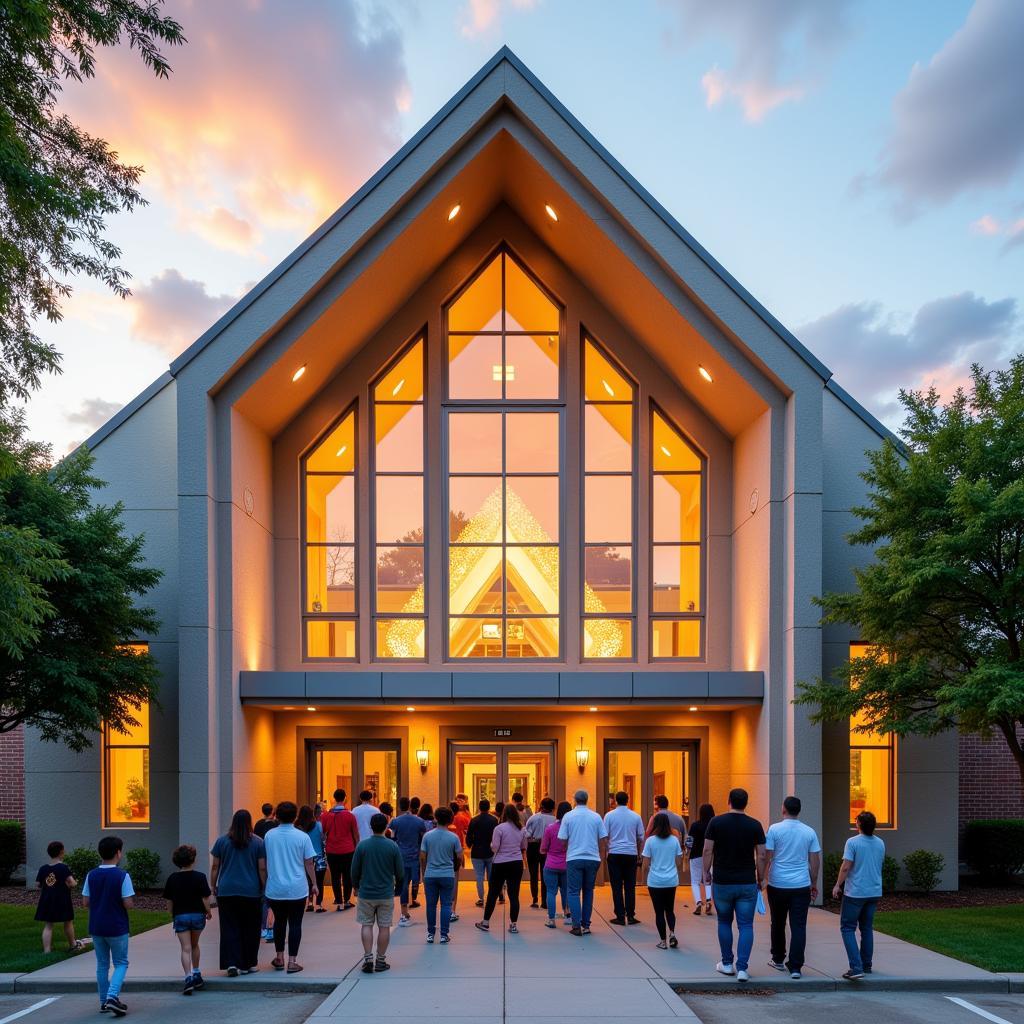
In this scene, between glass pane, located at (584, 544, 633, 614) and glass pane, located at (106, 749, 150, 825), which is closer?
glass pane, located at (106, 749, 150, 825)

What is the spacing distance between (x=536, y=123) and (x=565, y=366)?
14.5 ft

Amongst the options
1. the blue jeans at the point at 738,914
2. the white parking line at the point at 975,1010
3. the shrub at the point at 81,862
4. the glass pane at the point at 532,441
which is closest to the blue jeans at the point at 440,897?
the blue jeans at the point at 738,914

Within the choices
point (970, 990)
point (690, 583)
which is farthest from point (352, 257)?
point (970, 990)

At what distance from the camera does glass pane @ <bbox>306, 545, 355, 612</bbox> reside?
18531mm

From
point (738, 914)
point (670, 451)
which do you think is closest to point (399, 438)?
point (670, 451)

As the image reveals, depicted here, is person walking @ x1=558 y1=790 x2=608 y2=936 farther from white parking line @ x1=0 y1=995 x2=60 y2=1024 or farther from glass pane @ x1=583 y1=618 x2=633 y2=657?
glass pane @ x1=583 y1=618 x2=633 y2=657

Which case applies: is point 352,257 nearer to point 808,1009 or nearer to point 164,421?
point 164,421

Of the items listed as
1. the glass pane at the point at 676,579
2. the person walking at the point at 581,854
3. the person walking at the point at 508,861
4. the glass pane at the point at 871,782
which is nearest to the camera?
the person walking at the point at 581,854

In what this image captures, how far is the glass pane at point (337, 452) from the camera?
61.6ft

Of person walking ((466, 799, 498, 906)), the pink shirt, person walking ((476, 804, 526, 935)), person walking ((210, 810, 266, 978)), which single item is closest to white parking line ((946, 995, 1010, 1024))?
person walking ((210, 810, 266, 978))

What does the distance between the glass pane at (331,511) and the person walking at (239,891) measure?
8921 millimetres

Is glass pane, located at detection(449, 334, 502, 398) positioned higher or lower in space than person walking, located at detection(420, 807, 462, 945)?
higher

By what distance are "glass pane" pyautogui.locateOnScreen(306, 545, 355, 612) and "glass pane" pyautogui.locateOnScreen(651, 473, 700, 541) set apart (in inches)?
213

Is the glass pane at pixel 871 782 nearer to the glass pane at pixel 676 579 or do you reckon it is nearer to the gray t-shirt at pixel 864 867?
the glass pane at pixel 676 579
